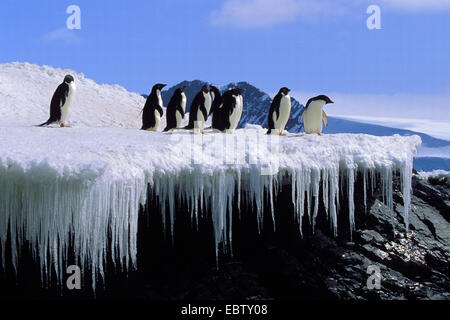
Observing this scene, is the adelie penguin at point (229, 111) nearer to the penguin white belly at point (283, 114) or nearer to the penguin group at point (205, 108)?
the penguin group at point (205, 108)

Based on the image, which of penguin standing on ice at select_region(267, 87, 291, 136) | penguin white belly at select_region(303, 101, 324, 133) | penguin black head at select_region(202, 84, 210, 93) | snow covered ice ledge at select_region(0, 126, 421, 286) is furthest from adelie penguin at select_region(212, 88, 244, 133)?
penguin white belly at select_region(303, 101, 324, 133)

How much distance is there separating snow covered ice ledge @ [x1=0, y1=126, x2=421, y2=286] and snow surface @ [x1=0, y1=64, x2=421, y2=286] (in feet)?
0.04

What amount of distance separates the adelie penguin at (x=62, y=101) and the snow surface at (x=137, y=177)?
3.73 feet

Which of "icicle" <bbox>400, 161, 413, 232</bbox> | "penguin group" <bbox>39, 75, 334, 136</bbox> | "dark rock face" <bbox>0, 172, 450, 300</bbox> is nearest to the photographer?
"dark rock face" <bbox>0, 172, 450, 300</bbox>

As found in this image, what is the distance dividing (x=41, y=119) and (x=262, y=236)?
9449 mm

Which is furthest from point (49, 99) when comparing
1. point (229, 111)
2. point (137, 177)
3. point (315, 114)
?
point (137, 177)

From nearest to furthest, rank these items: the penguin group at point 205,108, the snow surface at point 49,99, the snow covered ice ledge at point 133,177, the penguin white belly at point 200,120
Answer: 1. the snow covered ice ledge at point 133,177
2. the penguin white belly at point 200,120
3. the penguin group at point 205,108
4. the snow surface at point 49,99

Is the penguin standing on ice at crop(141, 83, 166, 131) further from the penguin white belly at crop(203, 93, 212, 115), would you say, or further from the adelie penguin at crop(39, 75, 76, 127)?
the adelie penguin at crop(39, 75, 76, 127)

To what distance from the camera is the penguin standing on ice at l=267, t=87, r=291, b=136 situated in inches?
416

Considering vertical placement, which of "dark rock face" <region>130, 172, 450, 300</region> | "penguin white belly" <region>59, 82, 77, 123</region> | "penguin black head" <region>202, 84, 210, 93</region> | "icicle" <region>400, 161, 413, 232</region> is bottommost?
"dark rock face" <region>130, 172, 450, 300</region>

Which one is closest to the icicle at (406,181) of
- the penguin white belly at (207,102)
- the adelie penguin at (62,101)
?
the penguin white belly at (207,102)

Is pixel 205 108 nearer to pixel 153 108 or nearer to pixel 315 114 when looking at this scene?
pixel 153 108

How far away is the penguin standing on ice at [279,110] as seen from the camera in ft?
34.7
